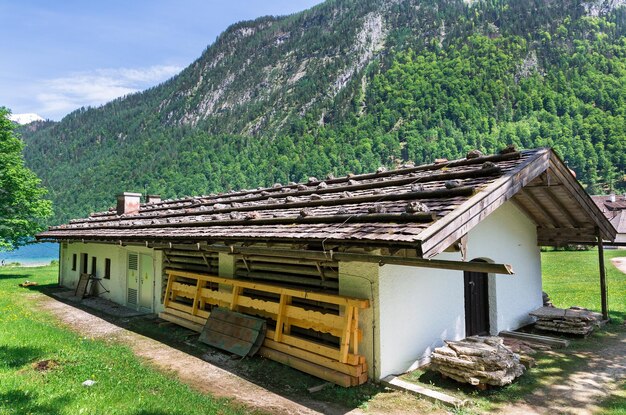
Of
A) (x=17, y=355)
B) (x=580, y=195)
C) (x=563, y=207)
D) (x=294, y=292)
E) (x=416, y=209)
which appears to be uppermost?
(x=580, y=195)

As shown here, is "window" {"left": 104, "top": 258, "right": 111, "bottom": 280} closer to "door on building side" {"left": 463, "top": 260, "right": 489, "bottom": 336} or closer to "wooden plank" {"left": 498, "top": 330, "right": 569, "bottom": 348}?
"door on building side" {"left": 463, "top": 260, "right": 489, "bottom": 336}

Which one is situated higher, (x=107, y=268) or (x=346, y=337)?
(x=107, y=268)

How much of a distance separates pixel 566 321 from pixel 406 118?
129 metres

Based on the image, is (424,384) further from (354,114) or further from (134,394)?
(354,114)

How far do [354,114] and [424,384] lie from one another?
142 meters

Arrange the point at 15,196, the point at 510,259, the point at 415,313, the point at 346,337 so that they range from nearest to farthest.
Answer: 1. the point at 346,337
2. the point at 415,313
3. the point at 510,259
4. the point at 15,196

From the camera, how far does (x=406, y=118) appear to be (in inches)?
5207

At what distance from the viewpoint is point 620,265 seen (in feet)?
87.0

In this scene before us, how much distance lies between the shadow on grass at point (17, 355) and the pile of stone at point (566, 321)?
11388mm

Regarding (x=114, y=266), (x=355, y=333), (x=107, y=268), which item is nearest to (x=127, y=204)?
(x=107, y=268)

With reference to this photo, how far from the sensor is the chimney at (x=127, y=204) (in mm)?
19453

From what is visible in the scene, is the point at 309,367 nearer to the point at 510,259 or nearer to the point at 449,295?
the point at 449,295

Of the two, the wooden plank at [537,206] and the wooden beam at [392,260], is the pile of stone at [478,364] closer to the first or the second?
the wooden beam at [392,260]

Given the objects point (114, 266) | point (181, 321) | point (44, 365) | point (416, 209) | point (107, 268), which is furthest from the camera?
point (107, 268)
